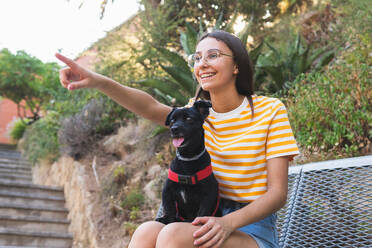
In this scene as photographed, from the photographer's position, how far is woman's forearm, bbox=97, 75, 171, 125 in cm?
153

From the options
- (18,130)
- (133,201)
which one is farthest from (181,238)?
(18,130)

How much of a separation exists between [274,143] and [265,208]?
278 mm

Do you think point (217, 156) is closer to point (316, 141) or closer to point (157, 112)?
point (157, 112)

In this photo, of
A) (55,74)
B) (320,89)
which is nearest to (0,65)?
(55,74)

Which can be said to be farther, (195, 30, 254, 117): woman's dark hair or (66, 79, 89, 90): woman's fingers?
(195, 30, 254, 117): woman's dark hair

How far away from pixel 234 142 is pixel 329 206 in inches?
32.0

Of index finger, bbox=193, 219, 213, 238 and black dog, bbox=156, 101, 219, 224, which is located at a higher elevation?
black dog, bbox=156, 101, 219, 224

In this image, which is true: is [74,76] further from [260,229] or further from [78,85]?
[260,229]

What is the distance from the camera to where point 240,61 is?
1.55 metres

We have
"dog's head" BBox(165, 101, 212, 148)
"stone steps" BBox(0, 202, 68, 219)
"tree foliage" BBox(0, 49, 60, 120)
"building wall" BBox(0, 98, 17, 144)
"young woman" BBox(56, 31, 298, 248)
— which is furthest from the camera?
"building wall" BBox(0, 98, 17, 144)

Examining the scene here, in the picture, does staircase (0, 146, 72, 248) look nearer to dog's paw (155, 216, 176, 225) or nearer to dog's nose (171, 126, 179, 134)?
dog's paw (155, 216, 176, 225)

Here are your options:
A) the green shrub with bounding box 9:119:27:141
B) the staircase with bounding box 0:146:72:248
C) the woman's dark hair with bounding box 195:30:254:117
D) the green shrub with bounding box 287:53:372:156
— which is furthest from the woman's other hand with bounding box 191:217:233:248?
the green shrub with bounding box 9:119:27:141

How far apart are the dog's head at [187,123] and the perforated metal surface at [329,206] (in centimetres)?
81

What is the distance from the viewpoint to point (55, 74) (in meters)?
13.2
